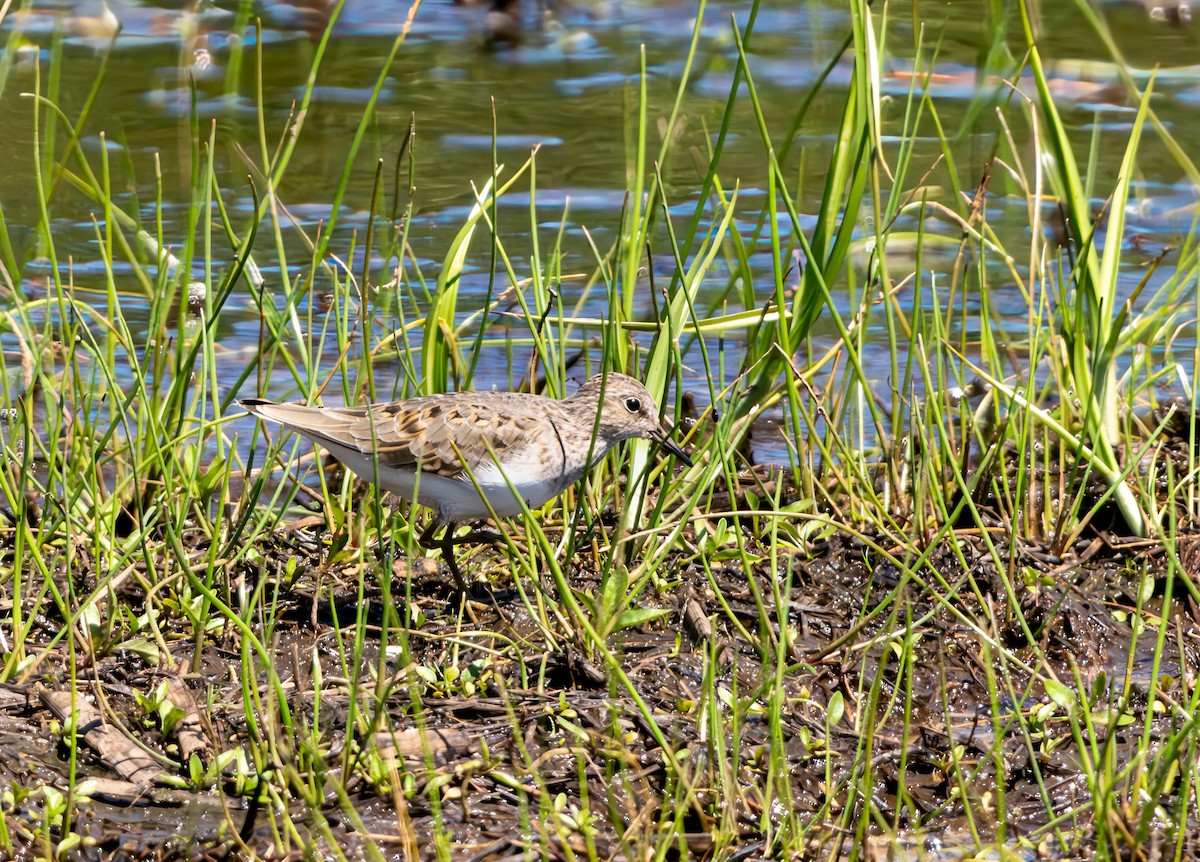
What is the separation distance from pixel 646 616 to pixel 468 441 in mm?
1257

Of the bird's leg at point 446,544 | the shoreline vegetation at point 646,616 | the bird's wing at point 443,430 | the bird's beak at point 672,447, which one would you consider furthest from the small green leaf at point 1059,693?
the bird's wing at point 443,430

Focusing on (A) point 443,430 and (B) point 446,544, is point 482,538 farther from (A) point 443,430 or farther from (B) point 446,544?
(A) point 443,430

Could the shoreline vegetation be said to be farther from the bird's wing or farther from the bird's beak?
the bird's wing

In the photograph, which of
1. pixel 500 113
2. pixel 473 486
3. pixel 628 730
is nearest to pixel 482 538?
pixel 473 486

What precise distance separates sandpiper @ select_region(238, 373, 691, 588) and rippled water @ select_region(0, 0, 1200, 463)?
7.21ft

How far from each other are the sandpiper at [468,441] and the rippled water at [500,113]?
220 cm

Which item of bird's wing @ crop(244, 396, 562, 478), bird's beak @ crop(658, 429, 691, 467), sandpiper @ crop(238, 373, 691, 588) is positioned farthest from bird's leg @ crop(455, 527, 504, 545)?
bird's beak @ crop(658, 429, 691, 467)

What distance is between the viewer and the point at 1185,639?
478 centimetres

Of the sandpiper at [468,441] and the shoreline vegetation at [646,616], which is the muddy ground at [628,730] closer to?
the shoreline vegetation at [646,616]

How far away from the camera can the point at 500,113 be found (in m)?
11.5

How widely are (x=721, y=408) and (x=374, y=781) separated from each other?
3.28 m

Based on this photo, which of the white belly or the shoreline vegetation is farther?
the white belly

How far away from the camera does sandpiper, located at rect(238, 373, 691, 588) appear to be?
5.31m

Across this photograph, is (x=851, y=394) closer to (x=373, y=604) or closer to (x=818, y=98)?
(x=373, y=604)
